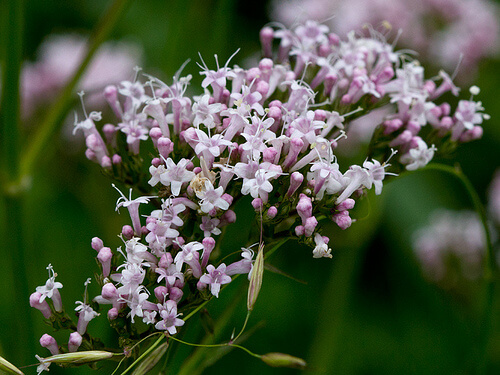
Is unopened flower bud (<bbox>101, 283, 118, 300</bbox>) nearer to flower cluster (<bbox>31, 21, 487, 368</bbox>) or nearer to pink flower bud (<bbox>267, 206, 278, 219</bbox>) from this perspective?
flower cluster (<bbox>31, 21, 487, 368</bbox>)

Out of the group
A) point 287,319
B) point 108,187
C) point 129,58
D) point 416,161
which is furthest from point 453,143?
point 129,58

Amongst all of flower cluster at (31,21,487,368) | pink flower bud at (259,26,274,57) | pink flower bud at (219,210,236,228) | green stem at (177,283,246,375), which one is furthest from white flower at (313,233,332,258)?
pink flower bud at (259,26,274,57)

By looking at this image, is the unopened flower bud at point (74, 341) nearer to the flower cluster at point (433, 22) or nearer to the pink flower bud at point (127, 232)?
the pink flower bud at point (127, 232)

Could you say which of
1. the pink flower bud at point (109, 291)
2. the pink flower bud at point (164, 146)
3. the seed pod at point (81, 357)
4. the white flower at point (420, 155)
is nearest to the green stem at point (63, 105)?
the pink flower bud at point (164, 146)

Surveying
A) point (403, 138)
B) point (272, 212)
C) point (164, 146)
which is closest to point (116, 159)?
point (164, 146)

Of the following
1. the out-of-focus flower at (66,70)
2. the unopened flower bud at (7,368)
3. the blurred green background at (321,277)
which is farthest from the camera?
the out-of-focus flower at (66,70)

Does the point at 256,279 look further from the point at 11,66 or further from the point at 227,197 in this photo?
the point at 11,66

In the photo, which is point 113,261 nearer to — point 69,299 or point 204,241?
point 204,241
